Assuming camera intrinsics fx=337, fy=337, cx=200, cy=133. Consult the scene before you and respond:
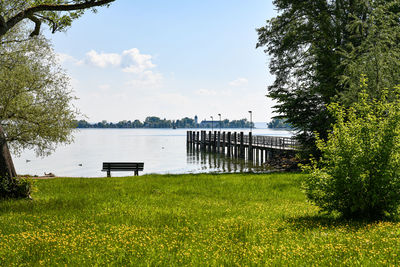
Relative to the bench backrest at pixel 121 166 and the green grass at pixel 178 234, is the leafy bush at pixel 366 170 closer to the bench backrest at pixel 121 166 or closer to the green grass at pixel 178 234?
the green grass at pixel 178 234

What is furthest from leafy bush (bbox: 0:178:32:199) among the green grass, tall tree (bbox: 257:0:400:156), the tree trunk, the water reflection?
the water reflection

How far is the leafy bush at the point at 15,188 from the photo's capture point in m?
12.2

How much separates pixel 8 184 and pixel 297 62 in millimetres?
24191

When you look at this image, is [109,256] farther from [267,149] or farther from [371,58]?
[267,149]

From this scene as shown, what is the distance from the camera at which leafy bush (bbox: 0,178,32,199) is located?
482 inches

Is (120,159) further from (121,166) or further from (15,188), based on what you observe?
(15,188)

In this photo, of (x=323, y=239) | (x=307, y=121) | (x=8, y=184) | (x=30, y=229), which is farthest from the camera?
(x=307, y=121)

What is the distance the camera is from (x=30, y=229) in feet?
26.7

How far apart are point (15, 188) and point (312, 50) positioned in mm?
22282

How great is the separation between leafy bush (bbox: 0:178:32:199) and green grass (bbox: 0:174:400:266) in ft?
2.00

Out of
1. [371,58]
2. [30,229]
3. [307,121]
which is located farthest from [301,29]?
[30,229]

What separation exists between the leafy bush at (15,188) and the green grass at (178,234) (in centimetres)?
61

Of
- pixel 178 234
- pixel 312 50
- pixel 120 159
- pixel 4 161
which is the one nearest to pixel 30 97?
pixel 4 161

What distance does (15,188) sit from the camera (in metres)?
12.4
